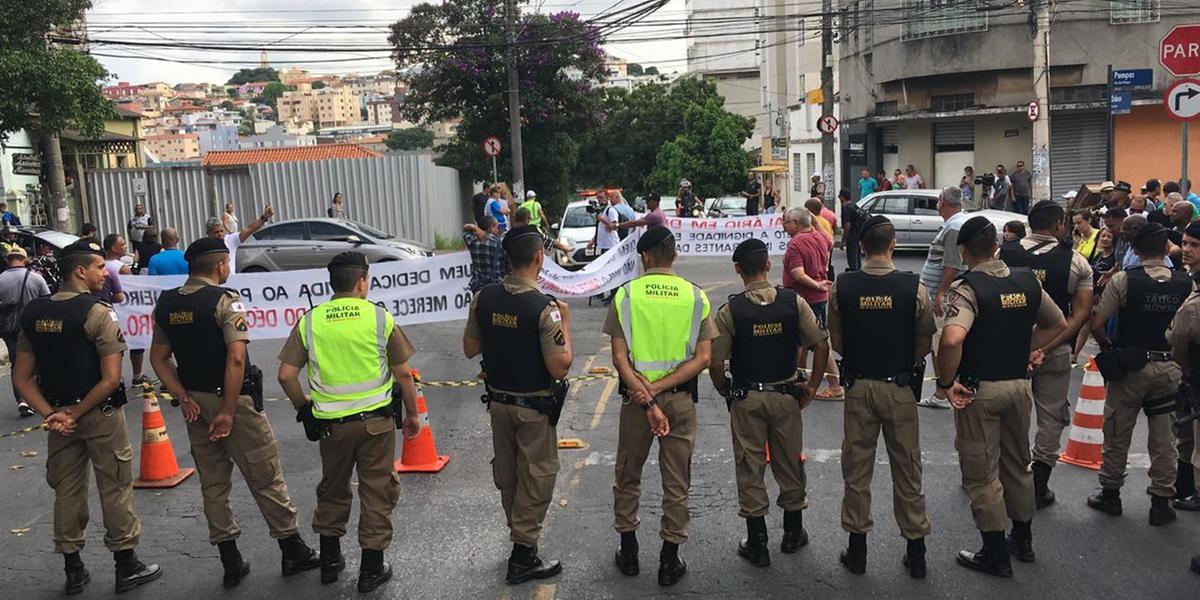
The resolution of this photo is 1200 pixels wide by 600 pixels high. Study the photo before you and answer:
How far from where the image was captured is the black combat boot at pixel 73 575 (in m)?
5.52

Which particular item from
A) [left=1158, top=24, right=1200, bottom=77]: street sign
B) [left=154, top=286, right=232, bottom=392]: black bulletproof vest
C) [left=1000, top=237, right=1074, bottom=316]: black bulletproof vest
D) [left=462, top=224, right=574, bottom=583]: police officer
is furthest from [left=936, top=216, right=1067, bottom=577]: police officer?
[left=1158, top=24, right=1200, bottom=77]: street sign

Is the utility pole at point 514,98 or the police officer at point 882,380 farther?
the utility pole at point 514,98

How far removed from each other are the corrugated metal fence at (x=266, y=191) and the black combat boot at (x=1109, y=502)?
23019 millimetres

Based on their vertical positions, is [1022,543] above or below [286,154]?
below

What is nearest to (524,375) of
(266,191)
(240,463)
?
(240,463)

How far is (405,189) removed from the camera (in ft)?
89.9

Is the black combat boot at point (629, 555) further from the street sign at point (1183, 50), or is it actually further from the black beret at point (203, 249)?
the street sign at point (1183, 50)

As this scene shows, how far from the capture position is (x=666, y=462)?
538 cm

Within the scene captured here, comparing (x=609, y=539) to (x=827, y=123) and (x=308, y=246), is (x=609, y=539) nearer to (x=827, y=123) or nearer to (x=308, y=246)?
(x=308, y=246)

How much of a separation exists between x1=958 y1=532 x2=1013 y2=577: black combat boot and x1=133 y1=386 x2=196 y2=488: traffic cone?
555cm

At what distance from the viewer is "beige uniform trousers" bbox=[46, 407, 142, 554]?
5504mm

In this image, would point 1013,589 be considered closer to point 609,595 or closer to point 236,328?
point 609,595

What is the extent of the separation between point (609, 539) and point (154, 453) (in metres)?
3.64

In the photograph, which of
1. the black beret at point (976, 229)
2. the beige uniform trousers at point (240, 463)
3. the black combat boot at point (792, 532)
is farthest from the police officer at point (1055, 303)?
the beige uniform trousers at point (240, 463)
